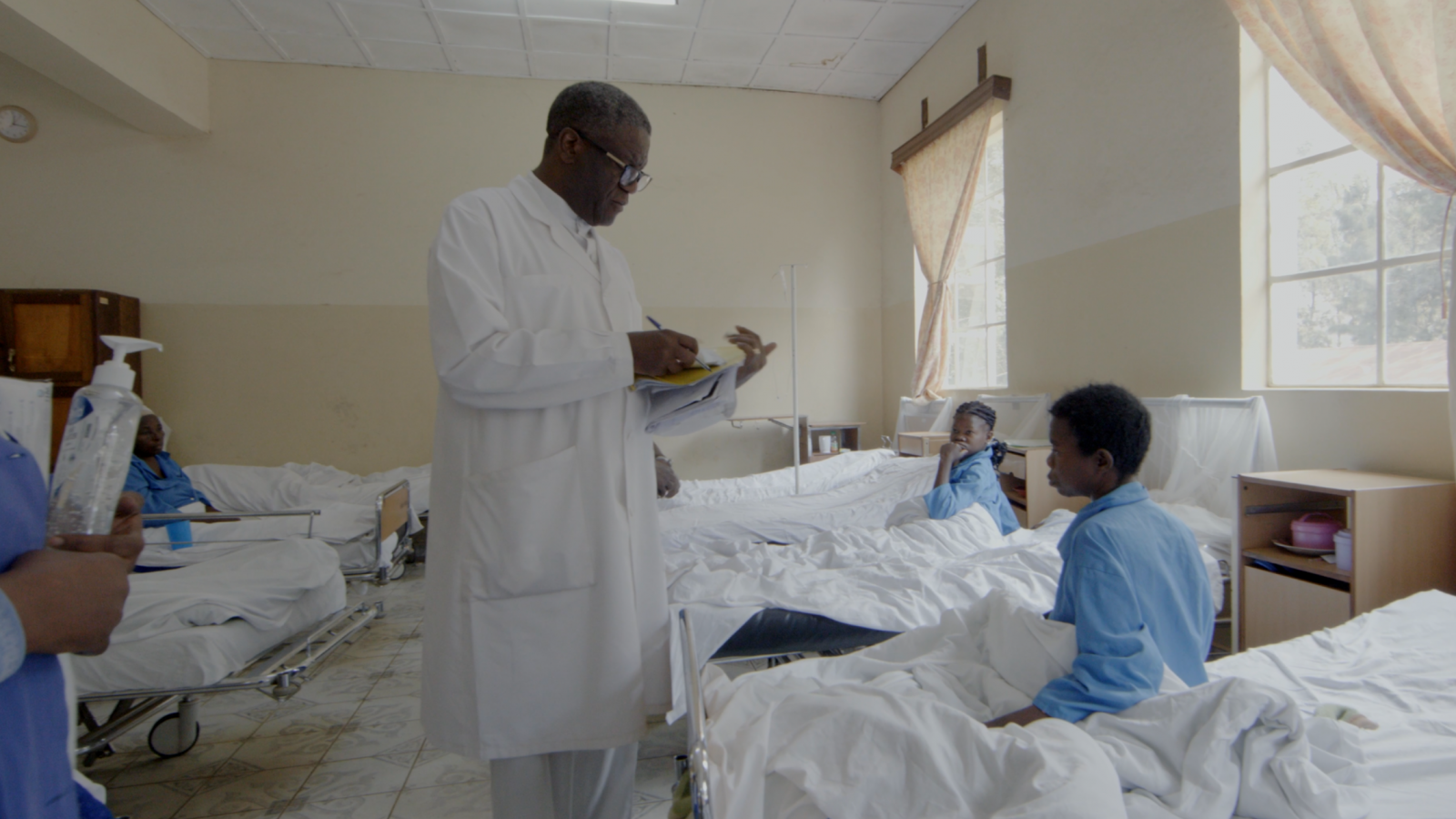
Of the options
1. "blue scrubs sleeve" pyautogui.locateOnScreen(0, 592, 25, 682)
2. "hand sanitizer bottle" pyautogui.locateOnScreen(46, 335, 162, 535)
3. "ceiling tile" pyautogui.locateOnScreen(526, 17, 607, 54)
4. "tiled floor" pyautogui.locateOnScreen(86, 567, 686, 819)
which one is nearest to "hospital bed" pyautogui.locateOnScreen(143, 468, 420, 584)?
"tiled floor" pyautogui.locateOnScreen(86, 567, 686, 819)

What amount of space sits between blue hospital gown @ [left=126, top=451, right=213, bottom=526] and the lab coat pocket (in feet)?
9.26

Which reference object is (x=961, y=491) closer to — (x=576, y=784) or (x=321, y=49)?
(x=576, y=784)

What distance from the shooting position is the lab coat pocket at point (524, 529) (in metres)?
1.20

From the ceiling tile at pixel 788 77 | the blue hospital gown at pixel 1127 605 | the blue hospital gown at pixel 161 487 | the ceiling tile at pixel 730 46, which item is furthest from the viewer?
the ceiling tile at pixel 788 77

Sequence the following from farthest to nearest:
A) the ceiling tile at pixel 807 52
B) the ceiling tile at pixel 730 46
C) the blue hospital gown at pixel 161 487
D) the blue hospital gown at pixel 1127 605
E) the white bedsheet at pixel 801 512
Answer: the ceiling tile at pixel 807 52
the ceiling tile at pixel 730 46
the blue hospital gown at pixel 161 487
the white bedsheet at pixel 801 512
the blue hospital gown at pixel 1127 605

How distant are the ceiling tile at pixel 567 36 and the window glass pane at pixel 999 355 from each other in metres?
3.61

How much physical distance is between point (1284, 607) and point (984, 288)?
3.28m

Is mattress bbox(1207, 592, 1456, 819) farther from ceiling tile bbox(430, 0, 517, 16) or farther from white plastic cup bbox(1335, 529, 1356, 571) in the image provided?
ceiling tile bbox(430, 0, 517, 16)

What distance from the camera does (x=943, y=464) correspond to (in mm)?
3113

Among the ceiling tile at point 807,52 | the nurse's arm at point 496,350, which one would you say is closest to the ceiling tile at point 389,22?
the ceiling tile at point 807,52

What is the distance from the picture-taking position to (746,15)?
5105 millimetres

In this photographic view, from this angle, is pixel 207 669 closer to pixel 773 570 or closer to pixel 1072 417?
pixel 773 570

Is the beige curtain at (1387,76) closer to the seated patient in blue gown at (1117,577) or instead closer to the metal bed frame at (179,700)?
the seated patient in blue gown at (1117,577)

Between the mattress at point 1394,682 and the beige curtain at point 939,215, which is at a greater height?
the beige curtain at point 939,215
